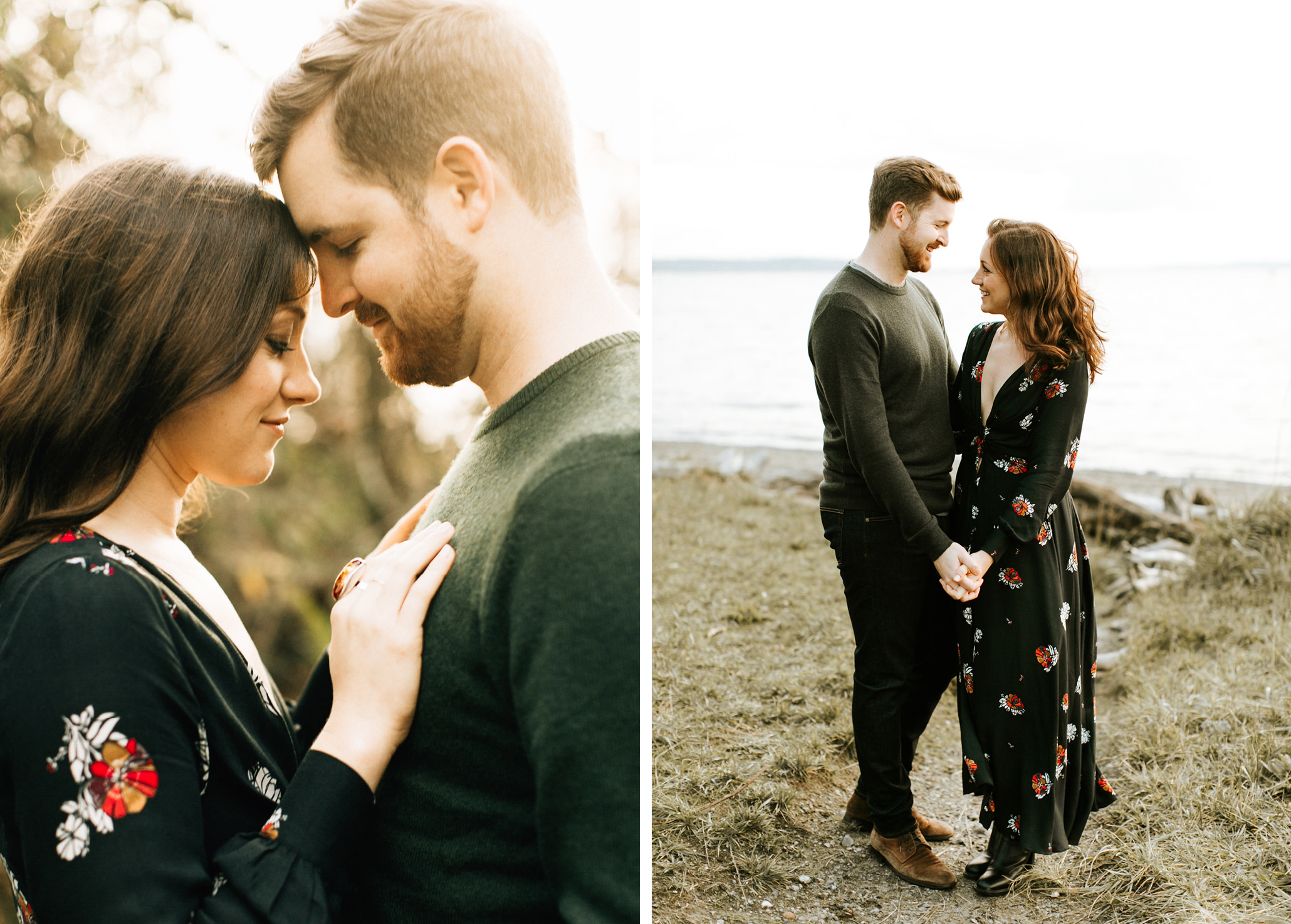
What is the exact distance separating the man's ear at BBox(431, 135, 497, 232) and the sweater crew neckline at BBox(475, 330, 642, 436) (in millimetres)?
219

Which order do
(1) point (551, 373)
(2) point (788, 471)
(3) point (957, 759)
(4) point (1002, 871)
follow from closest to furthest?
(1) point (551, 373)
(4) point (1002, 871)
(3) point (957, 759)
(2) point (788, 471)

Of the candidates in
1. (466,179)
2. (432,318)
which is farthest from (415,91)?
(432,318)

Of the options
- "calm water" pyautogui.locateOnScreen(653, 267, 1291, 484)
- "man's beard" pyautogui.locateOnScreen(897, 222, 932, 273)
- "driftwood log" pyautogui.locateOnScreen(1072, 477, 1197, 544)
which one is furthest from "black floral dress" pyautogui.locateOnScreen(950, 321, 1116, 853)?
"calm water" pyautogui.locateOnScreen(653, 267, 1291, 484)

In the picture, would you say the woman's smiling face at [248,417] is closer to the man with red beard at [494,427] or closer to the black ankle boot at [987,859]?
the man with red beard at [494,427]

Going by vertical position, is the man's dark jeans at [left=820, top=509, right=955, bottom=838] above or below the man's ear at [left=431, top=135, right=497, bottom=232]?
below

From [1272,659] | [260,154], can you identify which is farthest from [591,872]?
[1272,659]

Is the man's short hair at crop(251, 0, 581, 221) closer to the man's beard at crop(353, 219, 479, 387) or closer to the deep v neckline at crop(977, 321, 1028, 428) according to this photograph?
the man's beard at crop(353, 219, 479, 387)

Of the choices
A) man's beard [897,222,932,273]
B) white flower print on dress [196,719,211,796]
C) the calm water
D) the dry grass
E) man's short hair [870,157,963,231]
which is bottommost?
the calm water

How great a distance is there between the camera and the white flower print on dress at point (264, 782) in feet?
3.51

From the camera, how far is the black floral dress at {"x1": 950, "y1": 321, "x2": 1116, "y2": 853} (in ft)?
6.70

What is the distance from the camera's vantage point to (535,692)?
97cm

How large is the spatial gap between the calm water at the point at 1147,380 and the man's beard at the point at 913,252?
3.96 metres

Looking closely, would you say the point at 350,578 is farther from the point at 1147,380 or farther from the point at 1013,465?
the point at 1147,380

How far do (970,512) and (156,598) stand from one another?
187cm
